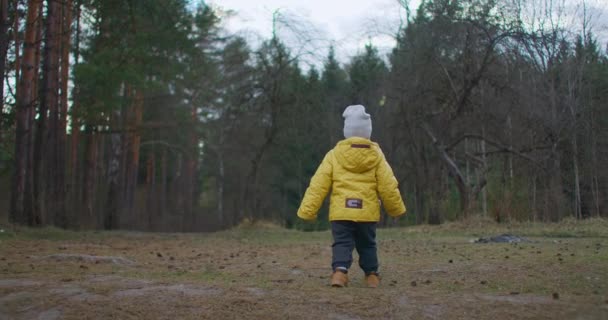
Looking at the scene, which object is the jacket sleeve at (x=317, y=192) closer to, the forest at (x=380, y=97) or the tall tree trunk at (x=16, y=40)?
the forest at (x=380, y=97)

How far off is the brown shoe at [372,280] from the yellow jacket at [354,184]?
53 cm

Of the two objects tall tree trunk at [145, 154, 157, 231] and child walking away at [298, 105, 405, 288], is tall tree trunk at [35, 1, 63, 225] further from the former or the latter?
tall tree trunk at [145, 154, 157, 231]

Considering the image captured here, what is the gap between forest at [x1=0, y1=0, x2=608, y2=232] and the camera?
51.4 feet

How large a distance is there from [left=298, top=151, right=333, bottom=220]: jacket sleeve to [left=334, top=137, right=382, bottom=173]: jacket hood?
5.8 inches

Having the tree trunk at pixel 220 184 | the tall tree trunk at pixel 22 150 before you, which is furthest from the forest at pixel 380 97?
the tree trunk at pixel 220 184

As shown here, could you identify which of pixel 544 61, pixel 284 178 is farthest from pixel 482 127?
pixel 284 178

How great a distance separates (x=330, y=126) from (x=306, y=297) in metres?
31.6

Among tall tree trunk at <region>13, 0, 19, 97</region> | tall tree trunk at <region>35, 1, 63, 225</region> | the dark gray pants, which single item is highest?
tall tree trunk at <region>13, 0, 19, 97</region>

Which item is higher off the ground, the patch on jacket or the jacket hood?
the jacket hood

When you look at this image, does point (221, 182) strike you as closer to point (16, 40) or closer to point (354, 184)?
point (16, 40)

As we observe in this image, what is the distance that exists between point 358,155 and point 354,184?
27cm

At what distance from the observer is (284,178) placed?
4266cm

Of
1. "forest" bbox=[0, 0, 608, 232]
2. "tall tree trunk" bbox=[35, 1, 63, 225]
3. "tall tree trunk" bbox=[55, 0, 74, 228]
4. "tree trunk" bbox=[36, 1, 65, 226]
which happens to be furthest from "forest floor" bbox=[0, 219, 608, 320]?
"tall tree trunk" bbox=[55, 0, 74, 228]

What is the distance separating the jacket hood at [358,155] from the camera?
219 inches
